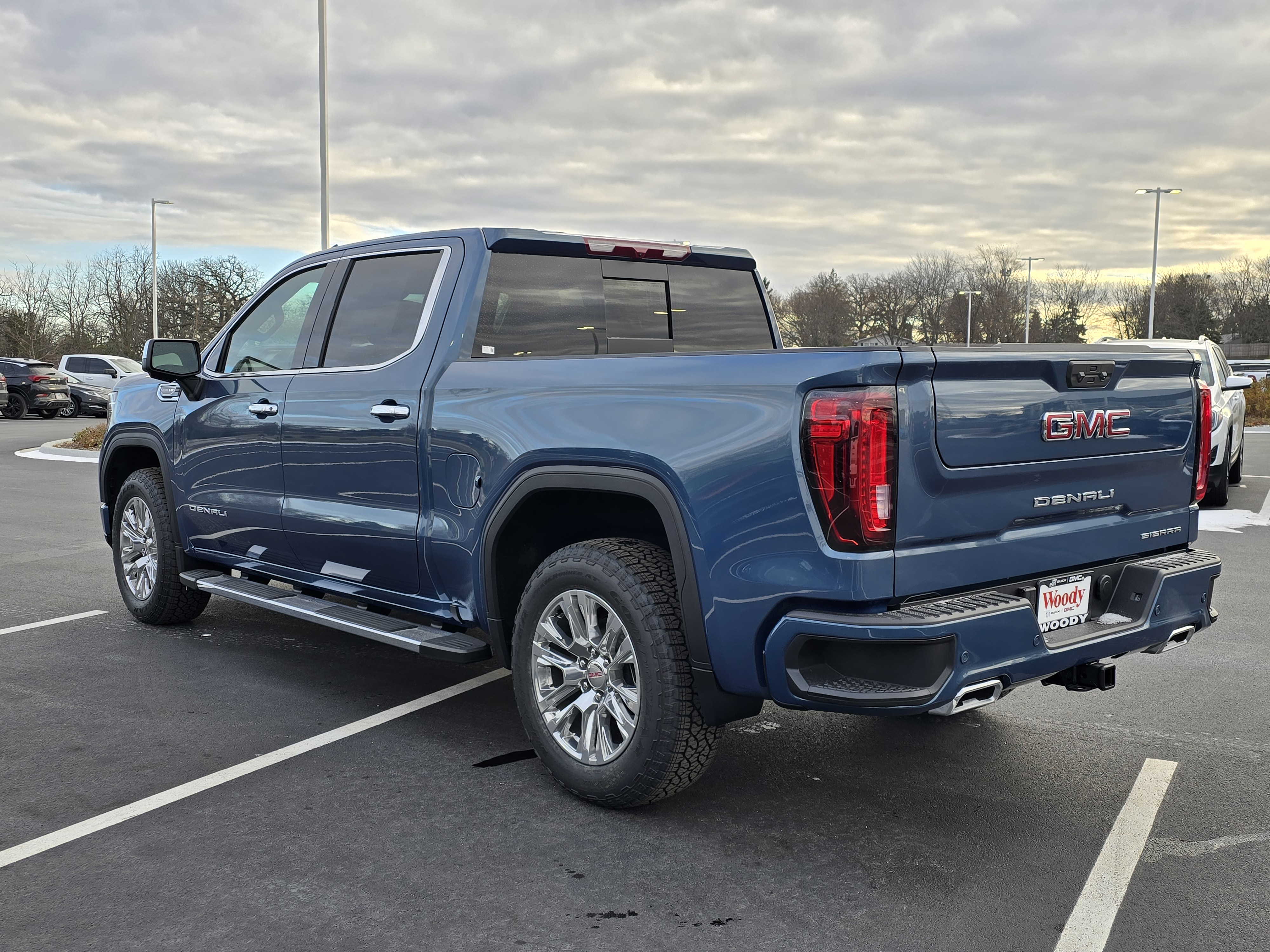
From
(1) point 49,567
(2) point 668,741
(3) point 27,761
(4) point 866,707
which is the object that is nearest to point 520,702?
(2) point 668,741

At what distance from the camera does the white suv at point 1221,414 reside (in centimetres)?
1109

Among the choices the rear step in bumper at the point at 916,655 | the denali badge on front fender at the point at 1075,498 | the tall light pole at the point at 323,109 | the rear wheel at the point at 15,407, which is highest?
the tall light pole at the point at 323,109

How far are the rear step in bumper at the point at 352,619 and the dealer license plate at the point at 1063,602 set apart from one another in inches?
77.6

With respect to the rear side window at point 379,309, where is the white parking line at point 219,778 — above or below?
below

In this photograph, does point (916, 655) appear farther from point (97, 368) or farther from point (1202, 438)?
point (97, 368)

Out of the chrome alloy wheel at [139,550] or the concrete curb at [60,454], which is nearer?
the chrome alloy wheel at [139,550]

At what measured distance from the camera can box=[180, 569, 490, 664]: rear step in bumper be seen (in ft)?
14.1

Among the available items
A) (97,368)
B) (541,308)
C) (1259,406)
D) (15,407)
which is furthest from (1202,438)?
(97,368)

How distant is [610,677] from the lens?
12.4ft

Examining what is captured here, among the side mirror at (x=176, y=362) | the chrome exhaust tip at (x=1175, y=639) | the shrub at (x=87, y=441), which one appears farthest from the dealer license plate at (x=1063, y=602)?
the shrub at (x=87, y=441)

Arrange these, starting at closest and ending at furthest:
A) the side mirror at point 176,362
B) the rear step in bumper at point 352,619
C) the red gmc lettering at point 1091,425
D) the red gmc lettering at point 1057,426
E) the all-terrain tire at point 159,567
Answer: the red gmc lettering at point 1057,426 → the red gmc lettering at point 1091,425 → the rear step in bumper at point 352,619 → the side mirror at point 176,362 → the all-terrain tire at point 159,567

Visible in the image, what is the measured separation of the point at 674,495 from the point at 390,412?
5.11 ft

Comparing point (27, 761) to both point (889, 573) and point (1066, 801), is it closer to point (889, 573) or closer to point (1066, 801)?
point (889, 573)

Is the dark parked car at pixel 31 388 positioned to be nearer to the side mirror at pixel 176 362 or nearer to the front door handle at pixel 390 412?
the side mirror at pixel 176 362
